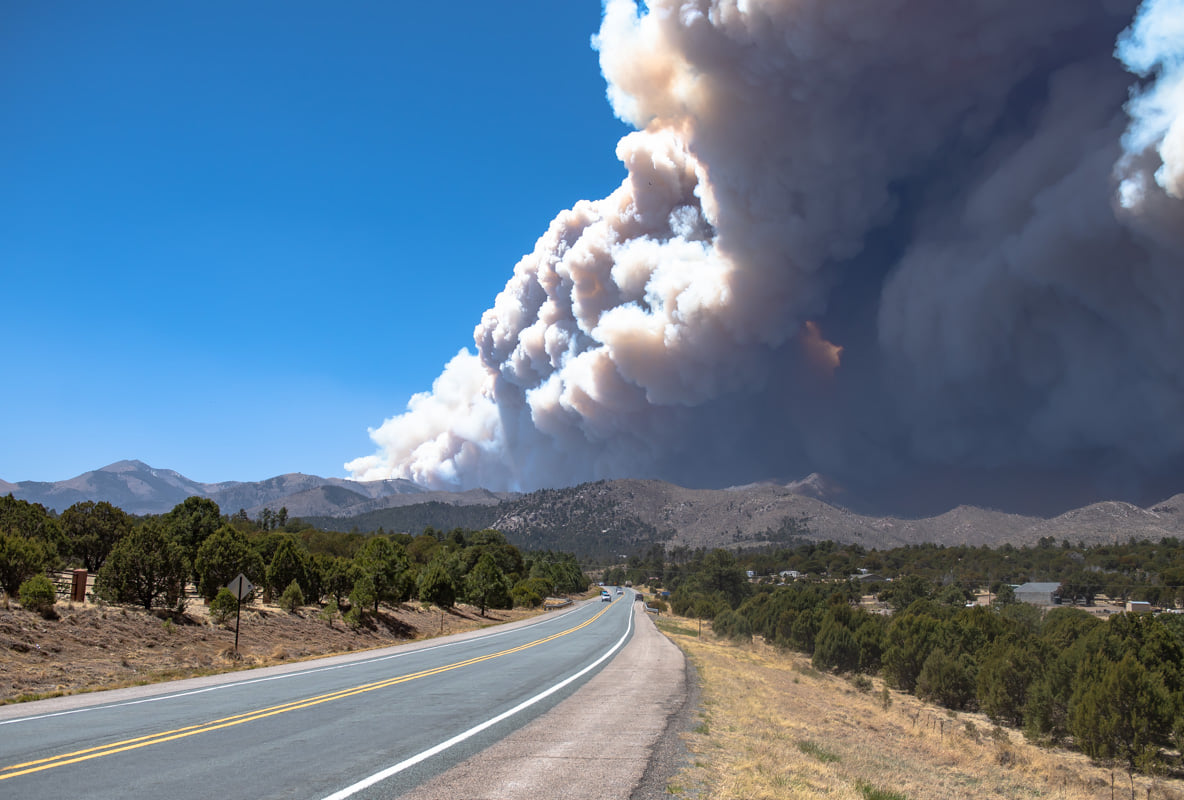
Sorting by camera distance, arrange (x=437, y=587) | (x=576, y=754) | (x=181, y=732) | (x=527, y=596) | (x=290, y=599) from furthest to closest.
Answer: (x=527, y=596) → (x=437, y=587) → (x=290, y=599) → (x=181, y=732) → (x=576, y=754)

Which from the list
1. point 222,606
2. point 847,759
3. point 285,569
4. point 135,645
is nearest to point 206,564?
point 285,569

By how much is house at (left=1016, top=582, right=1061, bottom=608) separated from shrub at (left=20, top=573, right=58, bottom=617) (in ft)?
409

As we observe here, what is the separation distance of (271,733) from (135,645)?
651 inches

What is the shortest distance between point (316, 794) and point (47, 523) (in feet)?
192

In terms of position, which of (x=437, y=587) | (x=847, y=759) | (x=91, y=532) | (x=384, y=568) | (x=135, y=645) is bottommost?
(x=437, y=587)

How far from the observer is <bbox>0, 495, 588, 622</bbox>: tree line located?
27719mm

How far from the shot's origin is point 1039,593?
383 feet

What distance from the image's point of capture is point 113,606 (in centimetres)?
2641

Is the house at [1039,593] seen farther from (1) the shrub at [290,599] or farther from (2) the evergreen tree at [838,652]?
(1) the shrub at [290,599]

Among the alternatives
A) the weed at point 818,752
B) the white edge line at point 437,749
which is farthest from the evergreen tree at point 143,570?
the weed at point 818,752

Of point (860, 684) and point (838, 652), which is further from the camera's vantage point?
point (838, 652)

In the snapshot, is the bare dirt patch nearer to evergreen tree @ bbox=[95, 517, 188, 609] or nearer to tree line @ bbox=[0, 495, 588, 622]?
evergreen tree @ bbox=[95, 517, 188, 609]

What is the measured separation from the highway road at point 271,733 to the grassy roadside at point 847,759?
3432 millimetres

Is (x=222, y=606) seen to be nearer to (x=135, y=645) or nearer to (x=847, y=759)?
(x=135, y=645)
